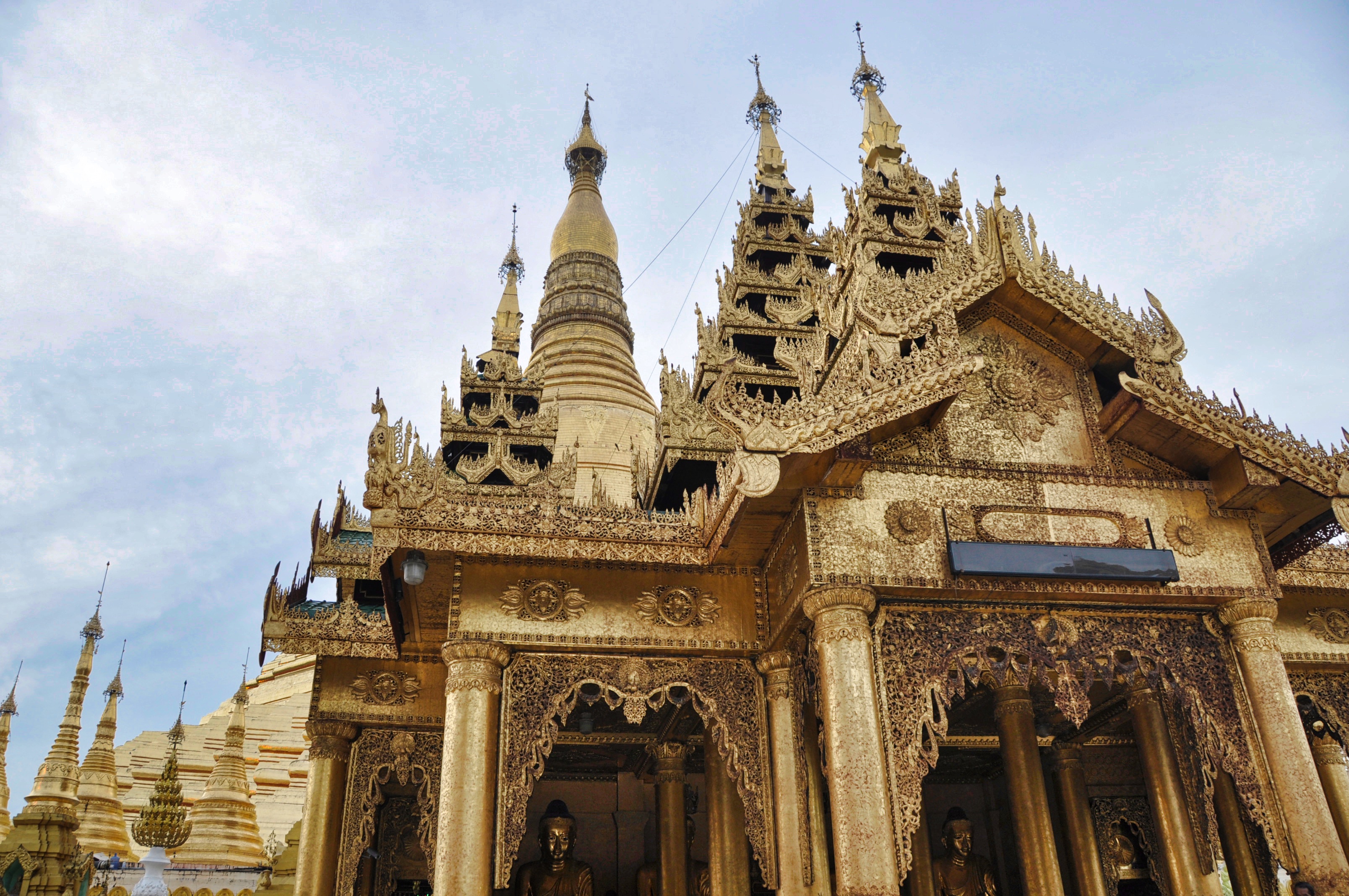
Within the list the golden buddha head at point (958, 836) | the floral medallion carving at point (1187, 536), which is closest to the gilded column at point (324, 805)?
the golden buddha head at point (958, 836)

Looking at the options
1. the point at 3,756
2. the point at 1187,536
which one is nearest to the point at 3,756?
the point at 3,756

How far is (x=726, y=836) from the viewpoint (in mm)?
10719

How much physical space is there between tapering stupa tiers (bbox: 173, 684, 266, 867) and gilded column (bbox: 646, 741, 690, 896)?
8.77m

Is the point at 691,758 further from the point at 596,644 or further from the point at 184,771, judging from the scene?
the point at 184,771

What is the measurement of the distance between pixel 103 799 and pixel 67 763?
54.8 inches

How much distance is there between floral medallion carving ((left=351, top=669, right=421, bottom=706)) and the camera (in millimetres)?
12133

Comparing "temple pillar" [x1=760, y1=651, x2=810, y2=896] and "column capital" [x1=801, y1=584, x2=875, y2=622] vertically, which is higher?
"column capital" [x1=801, y1=584, x2=875, y2=622]

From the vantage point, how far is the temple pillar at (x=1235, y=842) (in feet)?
36.9

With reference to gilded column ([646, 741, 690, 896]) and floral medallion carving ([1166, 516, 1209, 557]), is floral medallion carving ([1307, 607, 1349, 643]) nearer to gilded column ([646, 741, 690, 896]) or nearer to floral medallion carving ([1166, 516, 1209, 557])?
floral medallion carving ([1166, 516, 1209, 557])

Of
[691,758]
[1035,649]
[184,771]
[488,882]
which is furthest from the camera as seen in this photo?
[184,771]

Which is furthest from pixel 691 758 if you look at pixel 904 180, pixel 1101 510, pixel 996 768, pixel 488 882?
pixel 904 180

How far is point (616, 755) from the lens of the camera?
14297 millimetres

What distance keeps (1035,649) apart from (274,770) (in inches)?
777

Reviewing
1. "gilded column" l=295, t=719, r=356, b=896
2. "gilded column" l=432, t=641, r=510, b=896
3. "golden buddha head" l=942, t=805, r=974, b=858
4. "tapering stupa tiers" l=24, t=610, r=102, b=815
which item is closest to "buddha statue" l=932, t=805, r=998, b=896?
"golden buddha head" l=942, t=805, r=974, b=858
